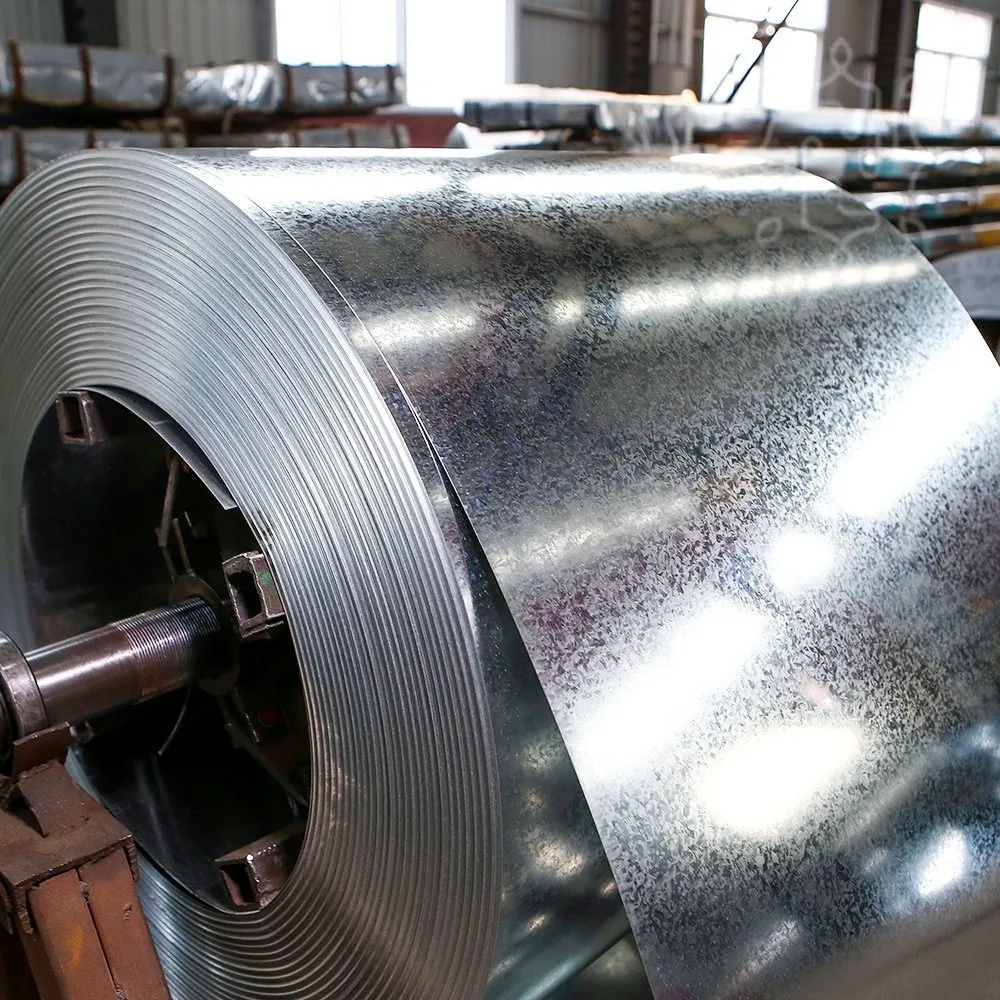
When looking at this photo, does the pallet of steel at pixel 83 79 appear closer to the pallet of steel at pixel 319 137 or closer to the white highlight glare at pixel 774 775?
the pallet of steel at pixel 319 137

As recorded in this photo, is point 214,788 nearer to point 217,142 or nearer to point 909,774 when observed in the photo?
point 909,774

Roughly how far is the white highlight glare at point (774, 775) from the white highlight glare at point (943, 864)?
0.15m

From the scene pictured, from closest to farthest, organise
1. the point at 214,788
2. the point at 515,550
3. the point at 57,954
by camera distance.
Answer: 1. the point at 515,550
2. the point at 57,954
3. the point at 214,788

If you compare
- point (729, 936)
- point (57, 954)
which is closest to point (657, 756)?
point (729, 936)

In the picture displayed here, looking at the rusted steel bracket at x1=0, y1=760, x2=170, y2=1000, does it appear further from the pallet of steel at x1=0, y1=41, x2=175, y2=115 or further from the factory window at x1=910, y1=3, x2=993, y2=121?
the factory window at x1=910, y1=3, x2=993, y2=121

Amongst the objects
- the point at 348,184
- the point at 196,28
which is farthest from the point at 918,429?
the point at 196,28

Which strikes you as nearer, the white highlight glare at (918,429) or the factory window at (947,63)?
the white highlight glare at (918,429)

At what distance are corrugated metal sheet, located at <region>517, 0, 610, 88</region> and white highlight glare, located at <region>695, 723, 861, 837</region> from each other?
20.8ft

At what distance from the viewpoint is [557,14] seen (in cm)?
676

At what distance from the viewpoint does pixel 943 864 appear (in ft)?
3.16

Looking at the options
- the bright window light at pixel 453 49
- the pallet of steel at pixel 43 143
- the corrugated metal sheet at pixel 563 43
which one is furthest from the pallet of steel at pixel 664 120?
the corrugated metal sheet at pixel 563 43

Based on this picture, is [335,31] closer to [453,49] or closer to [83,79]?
[453,49]

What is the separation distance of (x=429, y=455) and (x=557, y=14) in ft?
22.3

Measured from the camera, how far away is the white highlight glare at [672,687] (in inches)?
29.3
